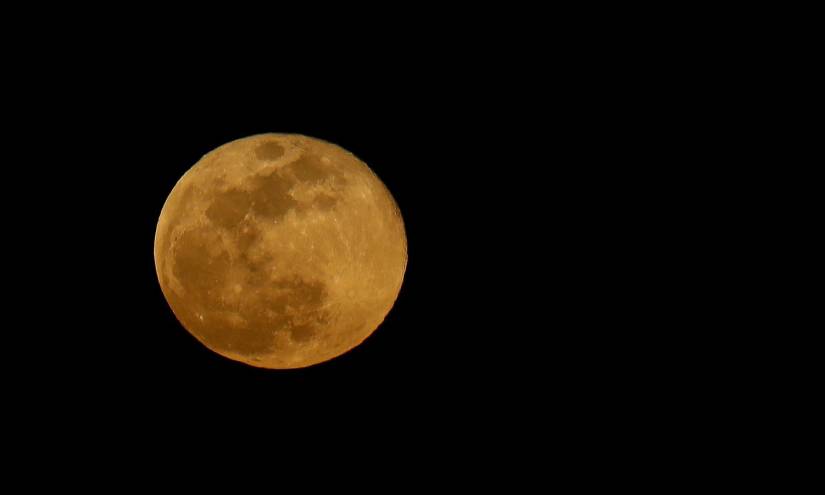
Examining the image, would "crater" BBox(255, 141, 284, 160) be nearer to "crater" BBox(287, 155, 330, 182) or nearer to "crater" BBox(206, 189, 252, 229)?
"crater" BBox(287, 155, 330, 182)

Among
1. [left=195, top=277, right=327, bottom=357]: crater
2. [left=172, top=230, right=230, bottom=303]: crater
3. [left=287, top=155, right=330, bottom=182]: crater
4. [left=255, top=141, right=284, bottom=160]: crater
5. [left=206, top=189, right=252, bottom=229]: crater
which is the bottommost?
[left=195, top=277, right=327, bottom=357]: crater

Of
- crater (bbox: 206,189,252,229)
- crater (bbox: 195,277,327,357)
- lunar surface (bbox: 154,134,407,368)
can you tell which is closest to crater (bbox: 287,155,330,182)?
lunar surface (bbox: 154,134,407,368)

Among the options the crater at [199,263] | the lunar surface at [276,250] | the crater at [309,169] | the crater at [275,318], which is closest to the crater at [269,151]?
the lunar surface at [276,250]

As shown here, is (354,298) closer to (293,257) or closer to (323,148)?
(293,257)

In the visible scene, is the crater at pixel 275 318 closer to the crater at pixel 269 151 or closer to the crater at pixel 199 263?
the crater at pixel 199 263

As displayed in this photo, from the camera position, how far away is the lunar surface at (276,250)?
11.7ft

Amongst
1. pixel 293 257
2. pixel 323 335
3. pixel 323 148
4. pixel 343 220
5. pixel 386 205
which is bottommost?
pixel 323 335

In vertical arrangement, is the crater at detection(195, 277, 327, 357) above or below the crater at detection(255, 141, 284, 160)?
below

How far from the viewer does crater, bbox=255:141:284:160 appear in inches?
150

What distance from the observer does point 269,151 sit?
387 centimetres

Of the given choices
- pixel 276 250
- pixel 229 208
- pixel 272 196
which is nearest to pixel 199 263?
pixel 229 208

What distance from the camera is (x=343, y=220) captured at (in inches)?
146

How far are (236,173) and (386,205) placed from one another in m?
1.09

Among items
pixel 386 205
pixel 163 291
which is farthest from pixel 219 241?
pixel 386 205
